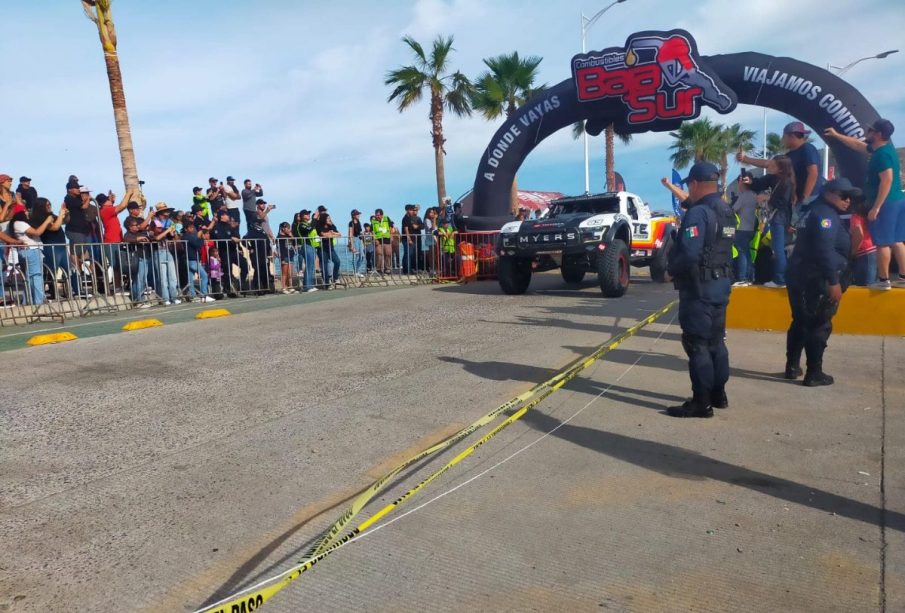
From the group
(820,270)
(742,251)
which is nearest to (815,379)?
(820,270)

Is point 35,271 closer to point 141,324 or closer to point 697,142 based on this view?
point 141,324

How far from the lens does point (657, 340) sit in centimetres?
723

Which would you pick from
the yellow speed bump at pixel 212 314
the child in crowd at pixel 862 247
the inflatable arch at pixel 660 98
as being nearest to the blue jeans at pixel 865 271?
the child in crowd at pixel 862 247

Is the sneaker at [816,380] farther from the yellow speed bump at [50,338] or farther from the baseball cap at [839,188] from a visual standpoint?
the yellow speed bump at [50,338]

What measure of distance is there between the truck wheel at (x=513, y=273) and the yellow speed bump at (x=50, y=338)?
6740 millimetres

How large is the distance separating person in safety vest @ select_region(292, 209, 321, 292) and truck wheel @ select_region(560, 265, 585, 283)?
531cm

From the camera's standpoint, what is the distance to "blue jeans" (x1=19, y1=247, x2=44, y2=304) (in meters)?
9.50

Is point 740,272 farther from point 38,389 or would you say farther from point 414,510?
point 38,389

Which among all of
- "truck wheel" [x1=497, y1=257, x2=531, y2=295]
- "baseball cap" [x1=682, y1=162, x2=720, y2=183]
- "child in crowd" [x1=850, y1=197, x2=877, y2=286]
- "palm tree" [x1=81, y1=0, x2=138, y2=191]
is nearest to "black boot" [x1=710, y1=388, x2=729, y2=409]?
"baseball cap" [x1=682, y1=162, x2=720, y2=183]

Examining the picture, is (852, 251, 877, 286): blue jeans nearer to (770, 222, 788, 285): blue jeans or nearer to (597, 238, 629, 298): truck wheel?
(770, 222, 788, 285): blue jeans

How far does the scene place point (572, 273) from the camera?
12.6 m

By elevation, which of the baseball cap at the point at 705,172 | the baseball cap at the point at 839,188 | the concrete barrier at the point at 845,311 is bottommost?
the concrete barrier at the point at 845,311

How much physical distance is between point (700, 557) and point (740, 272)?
21.9 ft

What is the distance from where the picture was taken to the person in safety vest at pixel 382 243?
641 inches
